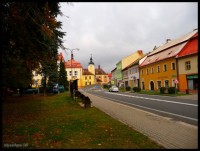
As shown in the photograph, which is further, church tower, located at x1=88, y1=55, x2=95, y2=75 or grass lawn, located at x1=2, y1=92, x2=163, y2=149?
church tower, located at x1=88, y1=55, x2=95, y2=75

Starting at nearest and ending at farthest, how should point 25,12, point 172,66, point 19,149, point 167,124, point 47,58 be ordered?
point 19,149
point 25,12
point 167,124
point 47,58
point 172,66

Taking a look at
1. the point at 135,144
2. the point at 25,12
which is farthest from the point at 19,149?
the point at 25,12

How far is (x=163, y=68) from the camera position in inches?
1613

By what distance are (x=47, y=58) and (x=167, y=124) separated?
683cm

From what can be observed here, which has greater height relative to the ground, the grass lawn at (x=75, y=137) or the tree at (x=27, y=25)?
the tree at (x=27, y=25)

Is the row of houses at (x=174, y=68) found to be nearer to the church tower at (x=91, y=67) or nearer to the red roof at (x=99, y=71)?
the church tower at (x=91, y=67)

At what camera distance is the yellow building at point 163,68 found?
3769cm

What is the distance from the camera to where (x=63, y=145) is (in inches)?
257

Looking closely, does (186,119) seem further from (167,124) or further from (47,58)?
(47,58)

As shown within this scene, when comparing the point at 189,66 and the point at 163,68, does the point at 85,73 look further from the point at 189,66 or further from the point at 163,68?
the point at 189,66

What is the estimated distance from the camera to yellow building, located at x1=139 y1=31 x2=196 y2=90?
37.7 m

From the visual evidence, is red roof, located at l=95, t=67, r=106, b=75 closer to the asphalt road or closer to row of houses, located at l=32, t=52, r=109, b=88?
row of houses, located at l=32, t=52, r=109, b=88

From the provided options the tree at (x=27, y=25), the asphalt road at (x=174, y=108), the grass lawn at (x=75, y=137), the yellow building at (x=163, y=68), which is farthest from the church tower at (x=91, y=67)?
the grass lawn at (x=75, y=137)

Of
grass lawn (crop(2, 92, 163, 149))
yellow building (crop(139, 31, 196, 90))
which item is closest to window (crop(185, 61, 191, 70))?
yellow building (crop(139, 31, 196, 90))
